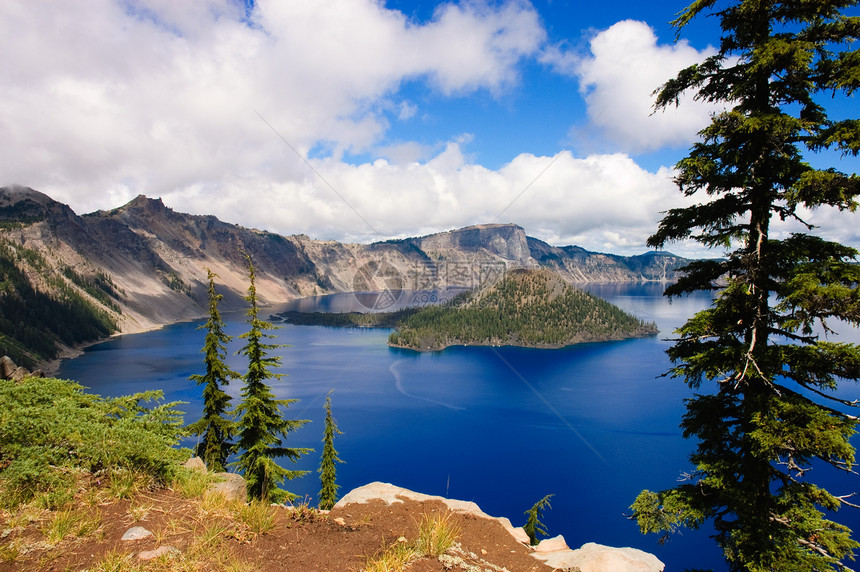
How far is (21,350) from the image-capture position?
117438 millimetres

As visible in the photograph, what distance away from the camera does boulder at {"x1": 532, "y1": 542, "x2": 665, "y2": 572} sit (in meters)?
7.80

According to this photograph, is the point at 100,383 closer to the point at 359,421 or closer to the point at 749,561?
the point at 359,421

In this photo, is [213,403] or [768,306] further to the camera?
[213,403]

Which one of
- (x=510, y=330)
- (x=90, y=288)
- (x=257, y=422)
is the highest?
(x=90, y=288)

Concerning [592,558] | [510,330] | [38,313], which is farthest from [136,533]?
[38,313]

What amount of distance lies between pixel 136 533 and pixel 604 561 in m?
8.18

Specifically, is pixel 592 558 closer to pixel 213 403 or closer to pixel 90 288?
pixel 213 403

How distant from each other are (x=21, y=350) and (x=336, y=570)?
522 feet

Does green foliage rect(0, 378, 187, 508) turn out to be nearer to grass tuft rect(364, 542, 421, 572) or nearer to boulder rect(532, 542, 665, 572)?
grass tuft rect(364, 542, 421, 572)

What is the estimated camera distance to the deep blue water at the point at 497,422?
51.2 meters

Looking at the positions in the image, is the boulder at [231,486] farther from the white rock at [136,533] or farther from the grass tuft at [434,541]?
the grass tuft at [434,541]

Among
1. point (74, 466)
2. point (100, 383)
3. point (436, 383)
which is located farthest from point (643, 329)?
point (74, 466)

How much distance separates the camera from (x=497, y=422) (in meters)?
80.6

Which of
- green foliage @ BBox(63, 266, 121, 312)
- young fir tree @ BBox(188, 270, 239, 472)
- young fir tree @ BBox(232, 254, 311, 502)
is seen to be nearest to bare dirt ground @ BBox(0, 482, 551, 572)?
young fir tree @ BBox(232, 254, 311, 502)
